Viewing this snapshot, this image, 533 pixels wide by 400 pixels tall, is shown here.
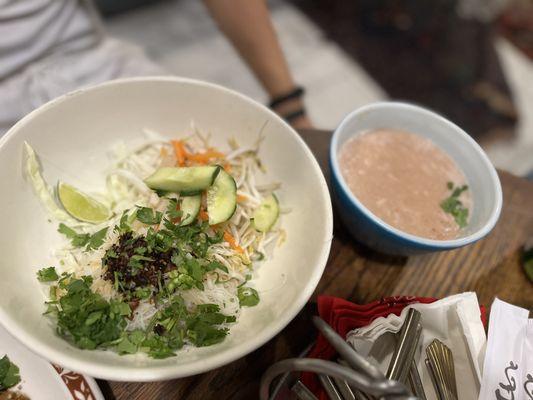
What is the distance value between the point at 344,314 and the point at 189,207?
1.74 feet

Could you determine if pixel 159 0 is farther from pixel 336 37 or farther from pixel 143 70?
pixel 143 70

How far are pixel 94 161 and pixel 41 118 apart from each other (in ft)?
0.78

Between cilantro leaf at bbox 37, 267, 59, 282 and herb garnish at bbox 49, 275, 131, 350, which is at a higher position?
cilantro leaf at bbox 37, 267, 59, 282

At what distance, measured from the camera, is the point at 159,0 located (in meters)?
3.79

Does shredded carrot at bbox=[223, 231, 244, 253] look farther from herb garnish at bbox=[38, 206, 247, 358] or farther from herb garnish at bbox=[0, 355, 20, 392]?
herb garnish at bbox=[0, 355, 20, 392]

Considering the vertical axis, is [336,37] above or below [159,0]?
below

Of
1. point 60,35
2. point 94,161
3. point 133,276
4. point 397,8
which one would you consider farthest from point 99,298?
point 397,8

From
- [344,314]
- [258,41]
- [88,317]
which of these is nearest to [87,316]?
[88,317]

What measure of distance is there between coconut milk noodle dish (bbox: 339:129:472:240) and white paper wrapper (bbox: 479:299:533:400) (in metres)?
0.26

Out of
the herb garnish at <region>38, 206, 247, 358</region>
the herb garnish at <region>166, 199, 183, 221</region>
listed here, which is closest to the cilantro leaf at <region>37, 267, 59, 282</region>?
the herb garnish at <region>38, 206, 247, 358</region>

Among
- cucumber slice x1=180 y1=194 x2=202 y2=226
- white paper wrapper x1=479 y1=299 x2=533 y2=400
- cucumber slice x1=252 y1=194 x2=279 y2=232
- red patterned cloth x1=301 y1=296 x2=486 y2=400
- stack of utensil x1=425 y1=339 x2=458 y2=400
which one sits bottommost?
white paper wrapper x1=479 y1=299 x2=533 y2=400

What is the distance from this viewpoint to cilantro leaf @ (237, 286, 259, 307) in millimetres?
1205

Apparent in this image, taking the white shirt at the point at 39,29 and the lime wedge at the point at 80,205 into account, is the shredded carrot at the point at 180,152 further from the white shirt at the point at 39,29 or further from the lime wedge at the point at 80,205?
the white shirt at the point at 39,29

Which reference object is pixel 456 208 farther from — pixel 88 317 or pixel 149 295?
pixel 88 317
